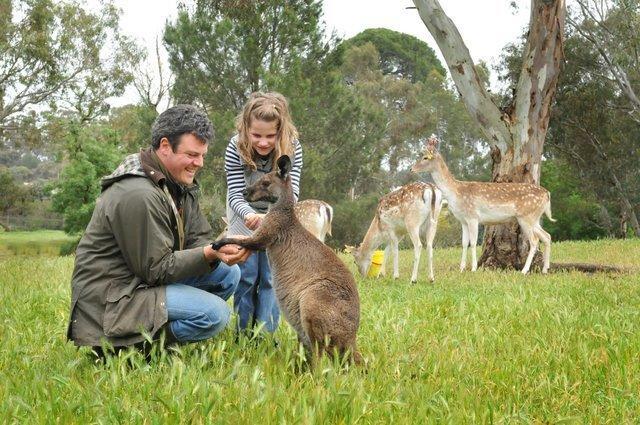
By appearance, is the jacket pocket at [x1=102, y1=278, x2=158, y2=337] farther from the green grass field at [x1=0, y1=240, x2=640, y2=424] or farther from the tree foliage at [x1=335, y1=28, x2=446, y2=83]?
the tree foliage at [x1=335, y1=28, x2=446, y2=83]

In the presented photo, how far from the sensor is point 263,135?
526 cm

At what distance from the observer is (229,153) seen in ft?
18.1

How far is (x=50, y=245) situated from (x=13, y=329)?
41529 mm

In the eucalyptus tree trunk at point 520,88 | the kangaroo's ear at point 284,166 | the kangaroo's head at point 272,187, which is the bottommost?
the kangaroo's head at point 272,187

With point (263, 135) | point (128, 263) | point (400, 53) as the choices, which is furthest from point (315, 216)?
point (400, 53)

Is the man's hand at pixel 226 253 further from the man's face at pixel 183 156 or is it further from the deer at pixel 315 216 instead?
the deer at pixel 315 216

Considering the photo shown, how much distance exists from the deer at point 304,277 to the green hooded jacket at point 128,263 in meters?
0.35

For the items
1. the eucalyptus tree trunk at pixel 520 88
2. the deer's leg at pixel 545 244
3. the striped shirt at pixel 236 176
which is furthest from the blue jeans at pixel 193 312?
the eucalyptus tree trunk at pixel 520 88

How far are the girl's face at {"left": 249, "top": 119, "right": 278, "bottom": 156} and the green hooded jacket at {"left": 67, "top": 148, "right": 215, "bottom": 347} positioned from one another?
101 centimetres

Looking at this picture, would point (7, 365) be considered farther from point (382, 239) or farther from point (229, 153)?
point (382, 239)

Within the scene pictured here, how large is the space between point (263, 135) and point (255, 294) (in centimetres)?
123

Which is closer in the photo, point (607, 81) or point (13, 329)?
point (13, 329)

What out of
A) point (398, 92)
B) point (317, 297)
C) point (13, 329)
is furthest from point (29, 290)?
point (398, 92)

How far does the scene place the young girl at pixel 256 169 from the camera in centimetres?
525
